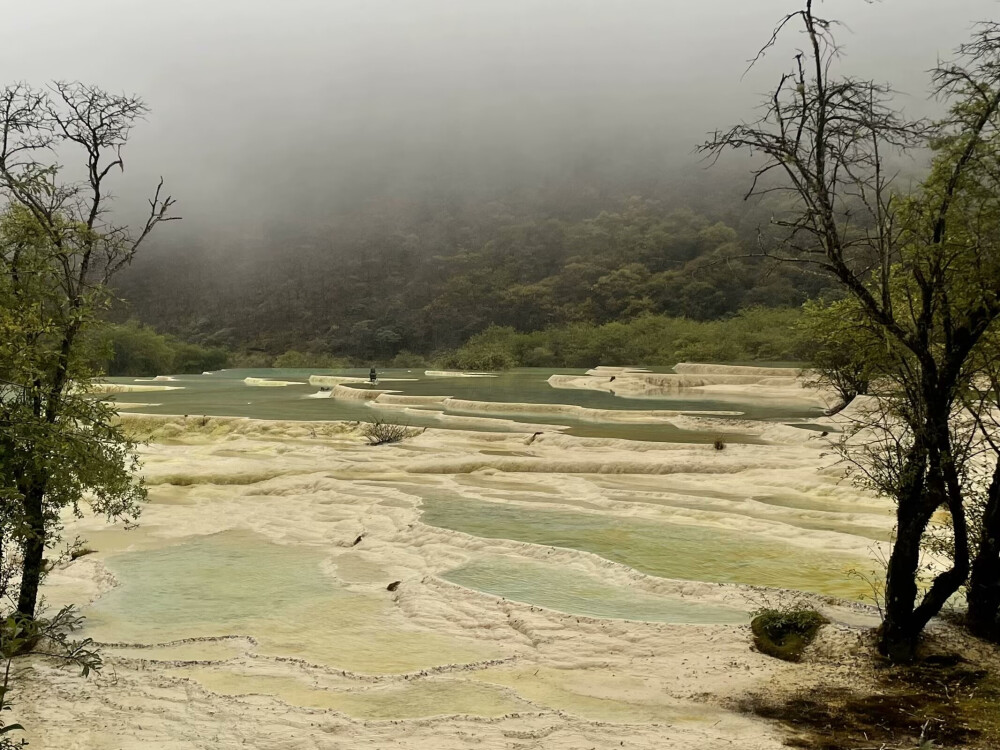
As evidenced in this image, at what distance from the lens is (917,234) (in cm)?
588

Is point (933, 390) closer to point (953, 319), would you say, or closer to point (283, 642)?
point (953, 319)

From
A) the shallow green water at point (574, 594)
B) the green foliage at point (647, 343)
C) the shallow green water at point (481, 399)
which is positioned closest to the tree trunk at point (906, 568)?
the shallow green water at point (574, 594)

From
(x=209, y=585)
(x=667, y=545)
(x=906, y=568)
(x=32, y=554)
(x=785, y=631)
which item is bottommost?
(x=209, y=585)

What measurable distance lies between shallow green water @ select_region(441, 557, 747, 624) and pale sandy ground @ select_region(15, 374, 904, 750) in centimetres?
22

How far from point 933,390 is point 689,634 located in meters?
3.44

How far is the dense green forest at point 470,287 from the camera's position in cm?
7856

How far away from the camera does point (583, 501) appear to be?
47.6 ft

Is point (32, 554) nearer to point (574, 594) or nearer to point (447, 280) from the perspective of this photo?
point (574, 594)

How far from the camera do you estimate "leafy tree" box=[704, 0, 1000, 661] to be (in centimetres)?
560

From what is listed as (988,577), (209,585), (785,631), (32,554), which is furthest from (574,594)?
(32,554)

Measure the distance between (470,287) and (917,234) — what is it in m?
110

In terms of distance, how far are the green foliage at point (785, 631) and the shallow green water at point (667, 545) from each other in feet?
6.39

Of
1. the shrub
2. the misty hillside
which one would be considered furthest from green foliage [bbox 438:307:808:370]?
the shrub

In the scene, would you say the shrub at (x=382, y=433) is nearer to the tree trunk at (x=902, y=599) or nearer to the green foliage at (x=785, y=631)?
the green foliage at (x=785, y=631)
